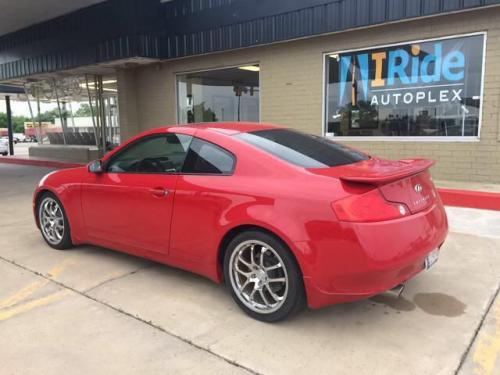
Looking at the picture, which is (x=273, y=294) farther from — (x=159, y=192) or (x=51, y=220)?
(x=51, y=220)

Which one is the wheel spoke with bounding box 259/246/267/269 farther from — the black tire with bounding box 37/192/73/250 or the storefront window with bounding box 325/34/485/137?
the storefront window with bounding box 325/34/485/137

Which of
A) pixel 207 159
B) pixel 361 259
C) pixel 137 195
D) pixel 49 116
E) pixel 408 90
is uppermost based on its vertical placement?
pixel 408 90

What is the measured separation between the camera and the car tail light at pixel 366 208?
2.84m

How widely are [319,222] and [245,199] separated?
617 millimetres

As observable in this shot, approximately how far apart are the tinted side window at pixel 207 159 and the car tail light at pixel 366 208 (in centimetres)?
Answer: 100

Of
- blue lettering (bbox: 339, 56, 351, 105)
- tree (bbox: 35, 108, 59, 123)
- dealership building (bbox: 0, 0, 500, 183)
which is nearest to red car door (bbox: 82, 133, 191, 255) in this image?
dealership building (bbox: 0, 0, 500, 183)

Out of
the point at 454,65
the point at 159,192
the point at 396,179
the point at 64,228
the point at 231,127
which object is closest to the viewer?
the point at 396,179

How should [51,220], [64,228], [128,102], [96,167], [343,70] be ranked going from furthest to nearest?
[128,102] < [343,70] < [51,220] < [64,228] < [96,167]

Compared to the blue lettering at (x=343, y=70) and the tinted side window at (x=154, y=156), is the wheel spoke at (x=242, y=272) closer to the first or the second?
the tinted side window at (x=154, y=156)

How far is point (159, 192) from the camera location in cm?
383

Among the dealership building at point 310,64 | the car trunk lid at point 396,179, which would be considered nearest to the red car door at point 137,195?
the car trunk lid at point 396,179

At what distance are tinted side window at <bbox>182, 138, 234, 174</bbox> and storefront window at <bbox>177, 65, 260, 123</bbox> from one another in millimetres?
6738

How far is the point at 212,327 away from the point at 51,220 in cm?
284

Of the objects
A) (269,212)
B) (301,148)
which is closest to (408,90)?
(301,148)
